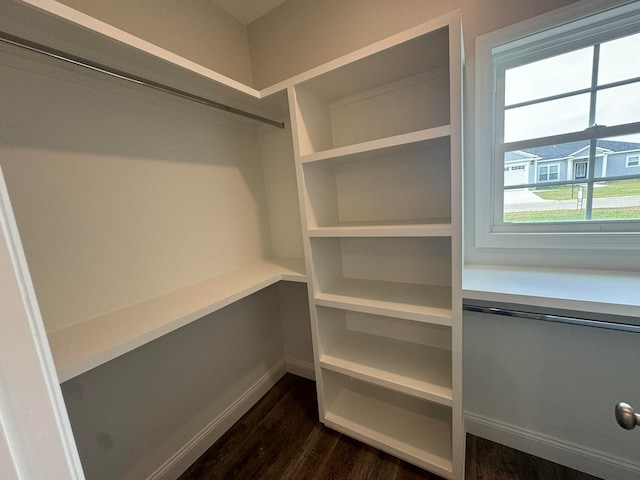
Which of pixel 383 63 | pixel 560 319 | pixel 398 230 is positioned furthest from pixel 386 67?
pixel 560 319

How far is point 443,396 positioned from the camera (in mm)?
1156

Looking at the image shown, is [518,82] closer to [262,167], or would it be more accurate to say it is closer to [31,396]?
[262,167]

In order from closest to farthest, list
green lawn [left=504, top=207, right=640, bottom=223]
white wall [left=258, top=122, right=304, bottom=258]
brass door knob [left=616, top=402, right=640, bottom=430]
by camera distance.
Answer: brass door knob [left=616, top=402, right=640, bottom=430] → green lawn [left=504, top=207, right=640, bottom=223] → white wall [left=258, top=122, right=304, bottom=258]

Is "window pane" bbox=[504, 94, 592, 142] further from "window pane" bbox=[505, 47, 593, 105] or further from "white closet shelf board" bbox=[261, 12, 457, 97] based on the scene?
"white closet shelf board" bbox=[261, 12, 457, 97]

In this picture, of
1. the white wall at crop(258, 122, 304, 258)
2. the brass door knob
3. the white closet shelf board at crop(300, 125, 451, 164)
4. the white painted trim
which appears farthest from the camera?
the white wall at crop(258, 122, 304, 258)

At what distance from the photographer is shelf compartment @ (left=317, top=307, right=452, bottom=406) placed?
125cm

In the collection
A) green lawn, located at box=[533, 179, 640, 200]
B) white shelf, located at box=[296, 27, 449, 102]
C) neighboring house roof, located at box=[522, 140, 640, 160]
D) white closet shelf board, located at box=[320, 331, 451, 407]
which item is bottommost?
white closet shelf board, located at box=[320, 331, 451, 407]

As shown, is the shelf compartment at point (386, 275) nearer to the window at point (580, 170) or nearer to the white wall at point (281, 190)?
the white wall at point (281, 190)

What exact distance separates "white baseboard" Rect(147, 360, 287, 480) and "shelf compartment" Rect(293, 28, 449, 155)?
64.6 inches

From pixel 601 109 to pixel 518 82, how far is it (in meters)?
0.36

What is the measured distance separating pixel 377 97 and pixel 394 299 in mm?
1110

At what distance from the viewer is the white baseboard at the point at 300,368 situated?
2029 millimetres

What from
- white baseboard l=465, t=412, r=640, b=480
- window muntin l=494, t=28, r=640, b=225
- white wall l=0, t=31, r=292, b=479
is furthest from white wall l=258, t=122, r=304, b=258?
white baseboard l=465, t=412, r=640, b=480

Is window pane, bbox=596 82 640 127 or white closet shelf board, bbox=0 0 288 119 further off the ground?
white closet shelf board, bbox=0 0 288 119
